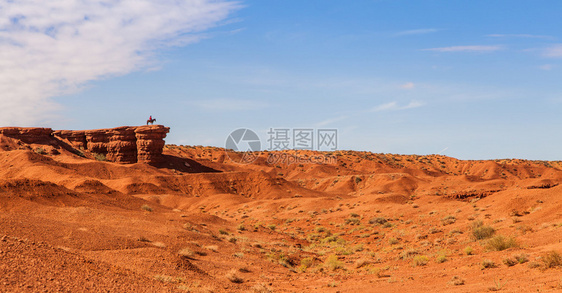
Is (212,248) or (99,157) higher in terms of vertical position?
(99,157)

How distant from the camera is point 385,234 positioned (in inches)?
1195

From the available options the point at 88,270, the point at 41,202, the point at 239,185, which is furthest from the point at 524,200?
the point at 239,185

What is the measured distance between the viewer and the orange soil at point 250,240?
1170cm

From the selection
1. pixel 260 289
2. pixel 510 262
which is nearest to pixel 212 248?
pixel 260 289

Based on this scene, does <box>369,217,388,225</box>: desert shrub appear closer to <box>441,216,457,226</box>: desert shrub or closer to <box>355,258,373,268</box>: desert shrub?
<box>441,216,457,226</box>: desert shrub

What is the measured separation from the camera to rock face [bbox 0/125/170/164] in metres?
70.2

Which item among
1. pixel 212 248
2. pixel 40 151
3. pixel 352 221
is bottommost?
pixel 352 221

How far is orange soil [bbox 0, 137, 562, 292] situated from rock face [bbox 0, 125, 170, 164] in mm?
15774

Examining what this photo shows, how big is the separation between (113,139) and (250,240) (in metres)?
55.3

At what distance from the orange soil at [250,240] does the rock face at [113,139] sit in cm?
1577

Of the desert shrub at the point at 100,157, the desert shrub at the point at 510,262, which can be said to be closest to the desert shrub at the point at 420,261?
the desert shrub at the point at 510,262

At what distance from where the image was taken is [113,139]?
74.3 m

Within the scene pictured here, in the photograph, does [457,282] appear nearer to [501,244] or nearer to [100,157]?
[501,244]

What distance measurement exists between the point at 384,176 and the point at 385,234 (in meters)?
42.3
